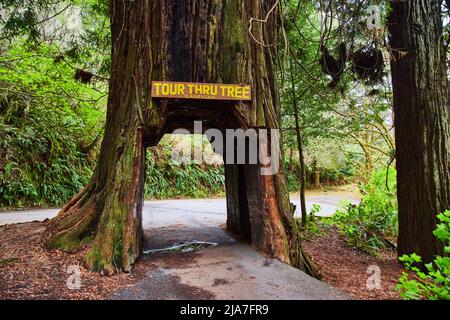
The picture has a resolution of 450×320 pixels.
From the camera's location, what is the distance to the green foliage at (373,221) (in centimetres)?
819

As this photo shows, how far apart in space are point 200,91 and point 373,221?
6.40 meters

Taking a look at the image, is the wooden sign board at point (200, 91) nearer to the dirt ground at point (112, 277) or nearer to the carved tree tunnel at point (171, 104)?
the carved tree tunnel at point (171, 104)

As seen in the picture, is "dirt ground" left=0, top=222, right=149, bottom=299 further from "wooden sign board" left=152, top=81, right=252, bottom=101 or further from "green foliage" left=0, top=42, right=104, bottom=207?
"green foliage" left=0, top=42, right=104, bottom=207

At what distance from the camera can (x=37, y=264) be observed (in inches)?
187

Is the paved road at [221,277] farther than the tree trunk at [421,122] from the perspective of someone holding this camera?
No

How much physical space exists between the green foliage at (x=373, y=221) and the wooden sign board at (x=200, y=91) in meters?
4.74

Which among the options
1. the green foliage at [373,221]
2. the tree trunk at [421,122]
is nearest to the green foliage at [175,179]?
the green foliage at [373,221]

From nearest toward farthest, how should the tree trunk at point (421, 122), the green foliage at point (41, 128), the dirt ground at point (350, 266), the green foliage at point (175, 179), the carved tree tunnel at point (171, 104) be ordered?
the dirt ground at point (350, 266) < the carved tree tunnel at point (171, 104) < the tree trunk at point (421, 122) < the green foliage at point (41, 128) < the green foliage at point (175, 179)

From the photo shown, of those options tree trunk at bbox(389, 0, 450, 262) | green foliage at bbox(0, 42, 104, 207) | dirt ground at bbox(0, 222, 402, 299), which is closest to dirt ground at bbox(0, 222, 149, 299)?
dirt ground at bbox(0, 222, 402, 299)

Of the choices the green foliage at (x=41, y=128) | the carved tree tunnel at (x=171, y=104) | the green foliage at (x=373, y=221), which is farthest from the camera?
the green foliage at (x=41, y=128)

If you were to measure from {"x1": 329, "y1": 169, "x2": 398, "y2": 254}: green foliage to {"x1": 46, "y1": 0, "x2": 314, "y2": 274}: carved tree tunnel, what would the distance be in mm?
3228

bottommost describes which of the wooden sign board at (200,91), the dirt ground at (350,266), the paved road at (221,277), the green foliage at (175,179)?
the dirt ground at (350,266)

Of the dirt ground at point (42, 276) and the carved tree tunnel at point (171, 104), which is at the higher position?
the carved tree tunnel at point (171, 104)
